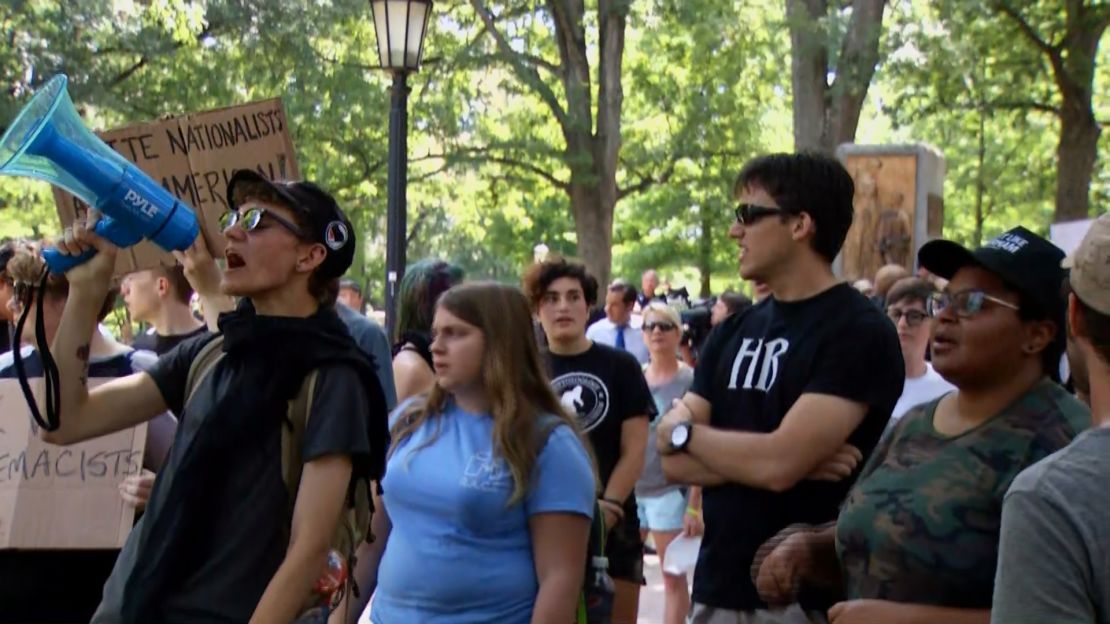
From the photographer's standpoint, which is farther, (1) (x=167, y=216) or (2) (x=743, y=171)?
(2) (x=743, y=171)

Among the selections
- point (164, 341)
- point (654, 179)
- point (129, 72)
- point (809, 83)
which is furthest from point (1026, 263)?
point (654, 179)

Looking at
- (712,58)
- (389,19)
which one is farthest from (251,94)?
(389,19)

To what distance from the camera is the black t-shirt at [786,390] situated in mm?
3732

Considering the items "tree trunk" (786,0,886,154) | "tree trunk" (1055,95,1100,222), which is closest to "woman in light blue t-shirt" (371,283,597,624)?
"tree trunk" (786,0,886,154)

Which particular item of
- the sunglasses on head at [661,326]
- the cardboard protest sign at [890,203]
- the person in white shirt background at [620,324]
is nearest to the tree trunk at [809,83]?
the cardboard protest sign at [890,203]

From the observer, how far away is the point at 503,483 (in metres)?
3.78

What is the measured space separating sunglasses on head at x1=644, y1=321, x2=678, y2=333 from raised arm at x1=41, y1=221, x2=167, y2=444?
5145mm

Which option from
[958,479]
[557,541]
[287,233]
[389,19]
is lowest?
[557,541]

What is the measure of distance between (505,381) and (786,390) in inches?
31.1

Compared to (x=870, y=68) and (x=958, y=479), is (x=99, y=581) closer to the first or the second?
(x=958, y=479)

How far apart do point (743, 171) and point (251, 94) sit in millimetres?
16710

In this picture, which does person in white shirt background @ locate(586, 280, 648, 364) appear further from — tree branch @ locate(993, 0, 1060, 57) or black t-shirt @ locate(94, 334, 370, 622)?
black t-shirt @ locate(94, 334, 370, 622)

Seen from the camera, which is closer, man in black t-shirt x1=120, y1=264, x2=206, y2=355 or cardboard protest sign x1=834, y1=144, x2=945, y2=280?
man in black t-shirt x1=120, y1=264, x2=206, y2=355

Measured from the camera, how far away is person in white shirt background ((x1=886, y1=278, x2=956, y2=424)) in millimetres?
6281
